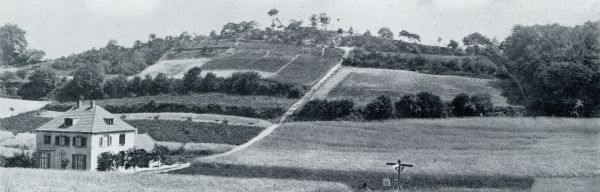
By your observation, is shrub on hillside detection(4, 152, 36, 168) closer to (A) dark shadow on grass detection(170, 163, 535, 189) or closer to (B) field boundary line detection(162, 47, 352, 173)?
(A) dark shadow on grass detection(170, 163, 535, 189)

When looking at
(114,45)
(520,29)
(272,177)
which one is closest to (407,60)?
(520,29)

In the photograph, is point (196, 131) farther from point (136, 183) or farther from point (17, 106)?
point (17, 106)

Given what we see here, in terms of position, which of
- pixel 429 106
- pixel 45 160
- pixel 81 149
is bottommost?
pixel 45 160

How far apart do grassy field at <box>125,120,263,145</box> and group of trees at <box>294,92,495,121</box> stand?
903cm

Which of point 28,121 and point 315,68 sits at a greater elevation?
point 315,68

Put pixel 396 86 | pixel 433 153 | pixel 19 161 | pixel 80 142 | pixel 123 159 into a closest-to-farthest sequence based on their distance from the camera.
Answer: pixel 19 161, pixel 123 159, pixel 80 142, pixel 433 153, pixel 396 86

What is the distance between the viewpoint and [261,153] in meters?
63.2

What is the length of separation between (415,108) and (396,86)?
15171 mm

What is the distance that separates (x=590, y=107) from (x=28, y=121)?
72473 mm

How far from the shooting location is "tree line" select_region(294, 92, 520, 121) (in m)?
74.1

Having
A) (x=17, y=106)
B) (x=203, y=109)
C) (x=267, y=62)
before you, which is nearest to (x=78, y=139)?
(x=203, y=109)

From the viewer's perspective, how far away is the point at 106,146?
60656 millimetres

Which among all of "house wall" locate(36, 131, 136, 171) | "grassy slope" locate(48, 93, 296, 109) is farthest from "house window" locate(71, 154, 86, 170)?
"grassy slope" locate(48, 93, 296, 109)

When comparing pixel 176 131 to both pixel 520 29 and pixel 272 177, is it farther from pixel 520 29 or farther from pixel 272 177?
pixel 520 29
